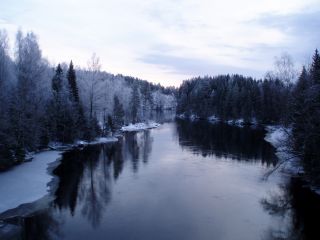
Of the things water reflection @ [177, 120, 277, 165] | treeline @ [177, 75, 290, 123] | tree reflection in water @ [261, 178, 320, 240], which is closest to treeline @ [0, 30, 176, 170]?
water reflection @ [177, 120, 277, 165]

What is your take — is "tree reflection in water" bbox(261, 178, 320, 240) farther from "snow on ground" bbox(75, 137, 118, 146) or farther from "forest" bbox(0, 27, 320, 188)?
"snow on ground" bbox(75, 137, 118, 146)

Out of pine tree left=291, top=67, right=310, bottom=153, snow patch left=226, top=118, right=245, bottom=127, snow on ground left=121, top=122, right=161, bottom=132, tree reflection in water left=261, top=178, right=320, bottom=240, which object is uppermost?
pine tree left=291, top=67, right=310, bottom=153

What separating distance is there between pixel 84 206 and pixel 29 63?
94.0 feet

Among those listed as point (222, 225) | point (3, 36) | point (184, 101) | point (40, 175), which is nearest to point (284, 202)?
point (222, 225)

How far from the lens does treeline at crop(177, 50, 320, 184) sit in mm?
24422

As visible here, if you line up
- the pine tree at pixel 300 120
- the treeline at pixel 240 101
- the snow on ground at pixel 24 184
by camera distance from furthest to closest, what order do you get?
the treeline at pixel 240 101, the pine tree at pixel 300 120, the snow on ground at pixel 24 184

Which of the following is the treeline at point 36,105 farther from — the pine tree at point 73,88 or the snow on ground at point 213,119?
the snow on ground at point 213,119

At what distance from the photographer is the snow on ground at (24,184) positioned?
71.4 ft

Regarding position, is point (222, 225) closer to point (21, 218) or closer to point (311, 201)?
point (311, 201)

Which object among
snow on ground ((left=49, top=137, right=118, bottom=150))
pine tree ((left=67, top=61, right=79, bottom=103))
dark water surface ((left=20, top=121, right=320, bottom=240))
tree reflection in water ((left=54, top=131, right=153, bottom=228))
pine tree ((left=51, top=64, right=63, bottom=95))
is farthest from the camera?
pine tree ((left=67, top=61, right=79, bottom=103))

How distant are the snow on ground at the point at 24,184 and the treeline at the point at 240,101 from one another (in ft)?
160

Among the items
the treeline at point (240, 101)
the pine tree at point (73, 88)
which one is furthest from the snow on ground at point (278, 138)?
the pine tree at point (73, 88)

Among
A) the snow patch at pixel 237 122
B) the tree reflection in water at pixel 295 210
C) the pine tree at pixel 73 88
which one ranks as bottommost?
the tree reflection in water at pixel 295 210

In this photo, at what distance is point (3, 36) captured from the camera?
42.6 meters
